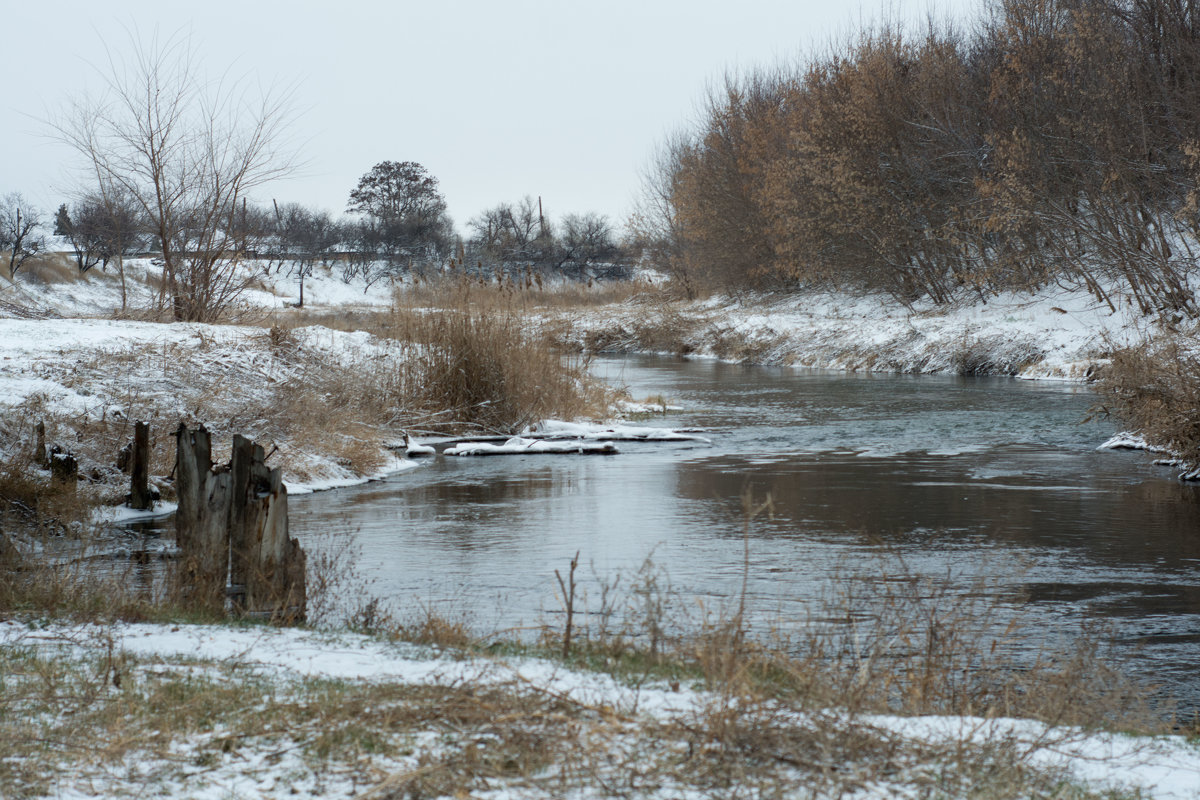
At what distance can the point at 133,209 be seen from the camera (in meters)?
20.1

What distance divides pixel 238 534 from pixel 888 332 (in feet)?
86.6

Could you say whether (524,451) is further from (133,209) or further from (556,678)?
(556,678)

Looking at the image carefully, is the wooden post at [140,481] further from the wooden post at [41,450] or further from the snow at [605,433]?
the snow at [605,433]

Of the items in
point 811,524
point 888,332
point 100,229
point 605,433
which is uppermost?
point 100,229

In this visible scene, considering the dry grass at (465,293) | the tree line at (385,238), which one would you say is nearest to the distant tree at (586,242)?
the tree line at (385,238)

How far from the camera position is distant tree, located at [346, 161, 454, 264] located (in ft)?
255

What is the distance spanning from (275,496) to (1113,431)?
41.3 feet

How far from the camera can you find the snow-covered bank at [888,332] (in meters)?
26.1

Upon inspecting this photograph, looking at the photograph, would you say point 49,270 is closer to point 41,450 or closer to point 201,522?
point 41,450

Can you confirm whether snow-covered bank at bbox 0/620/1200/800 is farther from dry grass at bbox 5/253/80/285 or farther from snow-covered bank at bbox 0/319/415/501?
dry grass at bbox 5/253/80/285

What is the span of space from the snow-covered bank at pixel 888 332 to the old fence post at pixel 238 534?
1502cm

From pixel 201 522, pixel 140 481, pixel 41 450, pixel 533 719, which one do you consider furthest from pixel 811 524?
pixel 41 450

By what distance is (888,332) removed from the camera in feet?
104

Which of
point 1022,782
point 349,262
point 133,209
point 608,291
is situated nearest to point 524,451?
point 133,209
